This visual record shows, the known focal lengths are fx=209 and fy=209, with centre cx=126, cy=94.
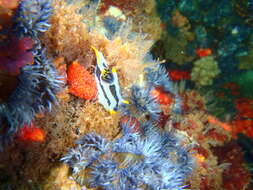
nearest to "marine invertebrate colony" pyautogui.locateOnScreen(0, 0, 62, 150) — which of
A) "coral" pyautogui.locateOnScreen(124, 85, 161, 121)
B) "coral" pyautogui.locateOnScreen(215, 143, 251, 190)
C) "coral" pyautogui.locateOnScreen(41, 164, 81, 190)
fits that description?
"coral" pyautogui.locateOnScreen(41, 164, 81, 190)

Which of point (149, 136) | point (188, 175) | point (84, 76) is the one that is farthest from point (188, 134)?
point (84, 76)

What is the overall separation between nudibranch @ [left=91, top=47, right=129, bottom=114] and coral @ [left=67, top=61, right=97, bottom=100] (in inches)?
5.8

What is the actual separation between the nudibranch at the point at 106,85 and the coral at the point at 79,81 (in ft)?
0.48

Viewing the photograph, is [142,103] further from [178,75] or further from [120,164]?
[178,75]

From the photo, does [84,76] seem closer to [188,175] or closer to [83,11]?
[83,11]

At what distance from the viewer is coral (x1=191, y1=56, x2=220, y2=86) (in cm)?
677

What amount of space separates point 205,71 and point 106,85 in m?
5.15

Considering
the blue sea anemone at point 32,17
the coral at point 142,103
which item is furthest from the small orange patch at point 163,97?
the blue sea anemone at point 32,17

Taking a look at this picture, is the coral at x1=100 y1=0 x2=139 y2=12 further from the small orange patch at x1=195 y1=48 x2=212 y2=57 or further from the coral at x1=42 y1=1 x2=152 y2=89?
the small orange patch at x1=195 y1=48 x2=212 y2=57

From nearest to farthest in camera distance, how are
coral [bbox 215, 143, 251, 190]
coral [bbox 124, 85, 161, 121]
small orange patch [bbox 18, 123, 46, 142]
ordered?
small orange patch [bbox 18, 123, 46, 142]
coral [bbox 124, 85, 161, 121]
coral [bbox 215, 143, 251, 190]

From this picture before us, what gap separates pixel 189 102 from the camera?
5.19 metres

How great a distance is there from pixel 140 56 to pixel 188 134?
2.09 meters

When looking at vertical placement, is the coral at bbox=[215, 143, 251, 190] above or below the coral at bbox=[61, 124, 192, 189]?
below

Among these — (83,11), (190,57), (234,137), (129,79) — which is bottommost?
(234,137)
